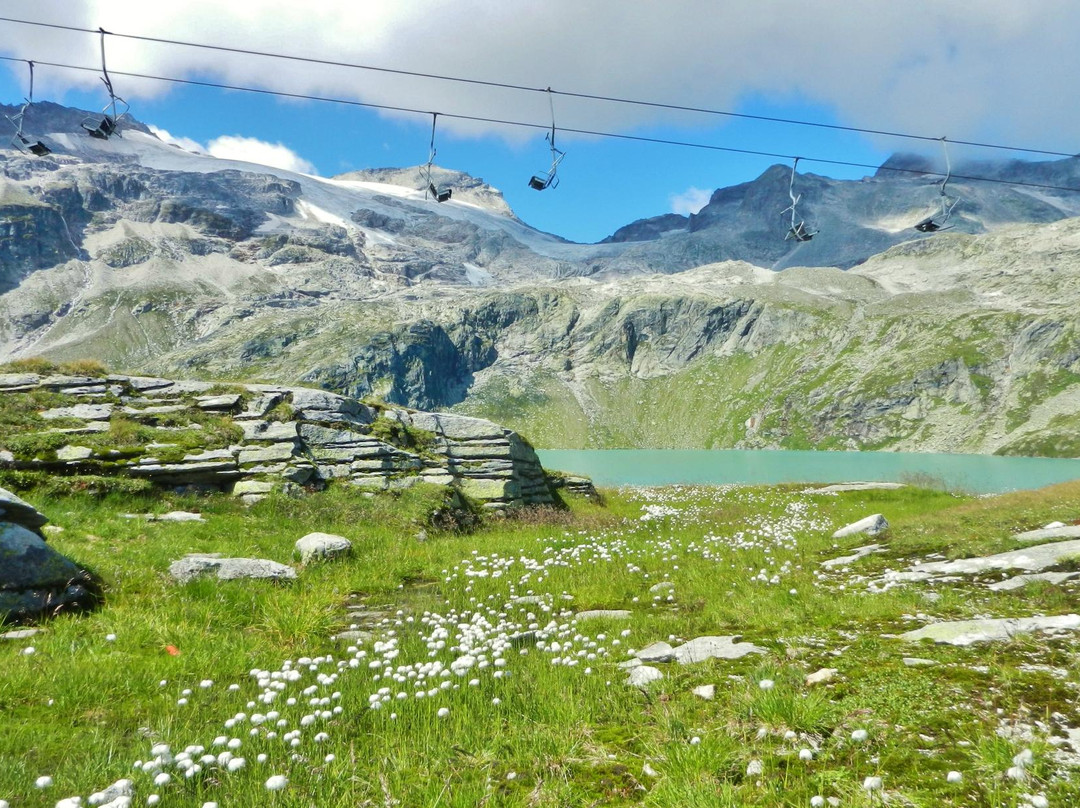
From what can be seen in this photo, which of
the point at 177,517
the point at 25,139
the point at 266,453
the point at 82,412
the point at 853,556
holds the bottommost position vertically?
the point at 177,517

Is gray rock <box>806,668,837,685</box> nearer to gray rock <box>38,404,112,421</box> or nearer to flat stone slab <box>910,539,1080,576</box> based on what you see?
flat stone slab <box>910,539,1080,576</box>

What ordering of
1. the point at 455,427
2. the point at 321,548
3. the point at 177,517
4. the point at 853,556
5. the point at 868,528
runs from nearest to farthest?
the point at 321,548
the point at 853,556
the point at 177,517
the point at 868,528
the point at 455,427

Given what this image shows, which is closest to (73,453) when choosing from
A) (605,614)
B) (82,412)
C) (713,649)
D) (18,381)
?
(82,412)

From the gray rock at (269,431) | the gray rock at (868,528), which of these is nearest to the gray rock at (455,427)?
the gray rock at (269,431)

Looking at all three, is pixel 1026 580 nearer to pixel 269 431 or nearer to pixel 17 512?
pixel 17 512

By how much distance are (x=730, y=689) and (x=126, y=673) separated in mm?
6997

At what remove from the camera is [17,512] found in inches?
370

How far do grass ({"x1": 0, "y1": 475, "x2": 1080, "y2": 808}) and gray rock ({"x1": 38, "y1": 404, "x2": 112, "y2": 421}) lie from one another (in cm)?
879

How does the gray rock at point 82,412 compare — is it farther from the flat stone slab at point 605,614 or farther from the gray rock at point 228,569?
the flat stone slab at point 605,614

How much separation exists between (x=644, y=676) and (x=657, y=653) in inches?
49.3

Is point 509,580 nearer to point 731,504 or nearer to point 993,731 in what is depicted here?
point 993,731

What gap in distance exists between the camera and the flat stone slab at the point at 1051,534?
40.1 feet

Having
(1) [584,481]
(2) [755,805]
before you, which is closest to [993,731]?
(2) [755,805]

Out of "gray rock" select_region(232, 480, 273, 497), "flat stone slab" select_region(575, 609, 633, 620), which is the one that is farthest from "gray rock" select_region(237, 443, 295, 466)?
"flat stone slab" select_region(575, 609, 633, 620)
